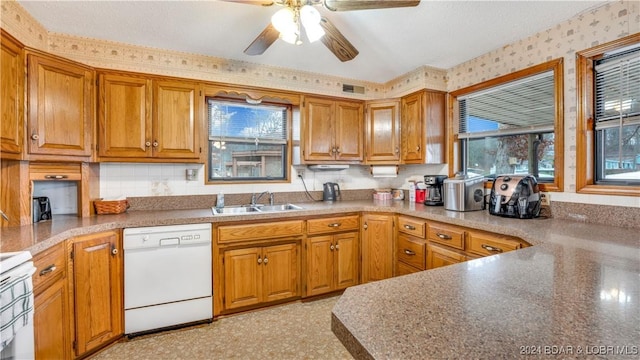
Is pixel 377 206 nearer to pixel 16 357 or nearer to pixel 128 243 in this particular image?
pixel 128 243

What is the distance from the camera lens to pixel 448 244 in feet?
7.36

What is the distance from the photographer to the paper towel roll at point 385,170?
3.31 meters

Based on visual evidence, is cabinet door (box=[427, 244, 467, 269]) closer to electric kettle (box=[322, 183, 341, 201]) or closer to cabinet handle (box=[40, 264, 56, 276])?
electric kettle (box=[322, 183, 341, 201])

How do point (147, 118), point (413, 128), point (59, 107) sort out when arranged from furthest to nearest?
point (413, 128) < point (147, 118) < point (59, 107)

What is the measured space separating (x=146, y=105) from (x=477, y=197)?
2.92m

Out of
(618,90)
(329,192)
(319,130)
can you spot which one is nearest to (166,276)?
(329,192)

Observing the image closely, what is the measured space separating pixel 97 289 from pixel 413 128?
3.05 m

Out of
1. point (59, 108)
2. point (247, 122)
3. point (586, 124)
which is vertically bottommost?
point (586, 124)

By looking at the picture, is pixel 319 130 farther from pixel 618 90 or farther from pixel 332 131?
pixel 618 90

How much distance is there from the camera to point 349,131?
3.21 metres

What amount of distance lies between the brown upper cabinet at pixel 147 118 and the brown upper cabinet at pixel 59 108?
0.34 feet

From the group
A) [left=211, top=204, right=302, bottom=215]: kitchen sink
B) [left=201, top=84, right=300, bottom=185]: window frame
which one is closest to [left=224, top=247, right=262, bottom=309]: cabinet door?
[left=211, top=204, right=302, bottom=215]: kitchen sink

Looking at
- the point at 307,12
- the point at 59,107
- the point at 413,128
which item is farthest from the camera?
the point at 413,128

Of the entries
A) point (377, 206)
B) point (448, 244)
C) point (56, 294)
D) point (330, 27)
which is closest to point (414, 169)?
point (377, 206)
